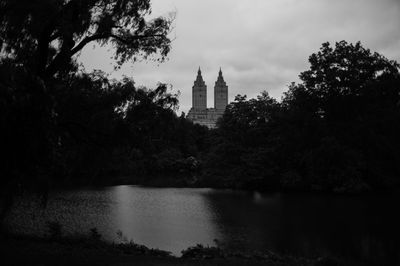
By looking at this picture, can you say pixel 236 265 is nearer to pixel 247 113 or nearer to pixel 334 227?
pixel 334 227

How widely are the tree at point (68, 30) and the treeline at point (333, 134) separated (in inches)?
1250

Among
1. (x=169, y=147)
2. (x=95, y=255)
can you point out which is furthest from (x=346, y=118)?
(x=95, y=255)

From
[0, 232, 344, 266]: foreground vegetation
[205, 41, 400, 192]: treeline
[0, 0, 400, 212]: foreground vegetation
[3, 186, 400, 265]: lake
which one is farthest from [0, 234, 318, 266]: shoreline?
[205, 41, 400, 192]: treeline

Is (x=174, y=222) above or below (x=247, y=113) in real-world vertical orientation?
below

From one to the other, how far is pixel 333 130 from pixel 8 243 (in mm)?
39090

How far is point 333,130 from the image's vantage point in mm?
47562

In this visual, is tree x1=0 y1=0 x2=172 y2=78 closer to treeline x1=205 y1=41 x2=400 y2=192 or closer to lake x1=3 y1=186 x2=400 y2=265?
lake x1=3 y1=186 x2=400 y2=265

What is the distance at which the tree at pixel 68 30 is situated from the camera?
12547 millimetres

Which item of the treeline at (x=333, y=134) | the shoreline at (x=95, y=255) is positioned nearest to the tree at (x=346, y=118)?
the treeline at (x=333, y=134)

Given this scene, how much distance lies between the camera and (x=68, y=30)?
43.8ft

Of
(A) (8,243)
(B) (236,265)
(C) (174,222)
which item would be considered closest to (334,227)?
(C) (174,222)

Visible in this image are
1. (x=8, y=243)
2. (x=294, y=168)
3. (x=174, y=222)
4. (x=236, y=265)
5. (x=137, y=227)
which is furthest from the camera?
(x=294, y=168)

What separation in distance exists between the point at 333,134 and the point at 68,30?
38522mm

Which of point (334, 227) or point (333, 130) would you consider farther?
point (333, 130)
